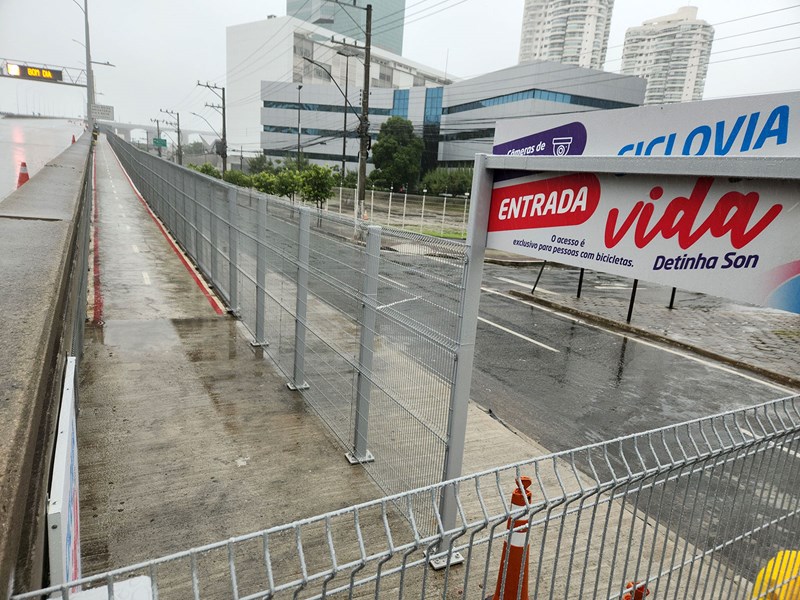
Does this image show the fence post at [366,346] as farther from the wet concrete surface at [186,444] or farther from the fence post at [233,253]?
the fence post at [233,253]

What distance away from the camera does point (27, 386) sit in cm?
166

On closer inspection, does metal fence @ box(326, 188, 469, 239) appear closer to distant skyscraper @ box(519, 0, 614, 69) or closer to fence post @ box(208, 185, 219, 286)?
fence post @ box(208, 185, 219, 286)

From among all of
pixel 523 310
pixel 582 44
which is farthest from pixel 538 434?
pixel 582 44

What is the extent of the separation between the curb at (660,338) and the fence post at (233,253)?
850 centimetres

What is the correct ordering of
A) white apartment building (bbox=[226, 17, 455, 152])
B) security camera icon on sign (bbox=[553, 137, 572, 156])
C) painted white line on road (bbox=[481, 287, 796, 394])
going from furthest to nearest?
white apartment building (bbox=[226, 17, 455, 152])
painted white line on road (bbox=[481, 287, 796, 394])
security camera icon on sign (bbox=[553, 137, 572, 156])

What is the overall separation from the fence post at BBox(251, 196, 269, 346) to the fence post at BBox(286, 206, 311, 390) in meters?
1.22

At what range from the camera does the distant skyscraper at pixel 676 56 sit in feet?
355

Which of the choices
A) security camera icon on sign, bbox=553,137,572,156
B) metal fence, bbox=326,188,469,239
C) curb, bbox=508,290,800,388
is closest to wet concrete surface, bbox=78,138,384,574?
security camera icon on sign, bbox=553,137,572,156

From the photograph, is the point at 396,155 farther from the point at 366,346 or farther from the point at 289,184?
the point at 366,346

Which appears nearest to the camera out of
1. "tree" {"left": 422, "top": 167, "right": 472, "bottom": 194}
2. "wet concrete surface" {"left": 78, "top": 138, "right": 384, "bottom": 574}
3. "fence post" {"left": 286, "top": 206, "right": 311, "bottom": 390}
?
"wet concrete surface" {"left": 78, "top": 138, "right": 384, "bottom": 574}

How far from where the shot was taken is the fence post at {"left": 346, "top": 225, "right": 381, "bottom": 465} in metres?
4.93

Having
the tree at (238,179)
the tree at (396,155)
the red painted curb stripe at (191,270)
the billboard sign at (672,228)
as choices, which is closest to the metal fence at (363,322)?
the billboard sign at (672,228)

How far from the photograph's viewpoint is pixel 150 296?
1083 cm

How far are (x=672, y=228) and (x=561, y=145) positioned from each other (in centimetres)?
128
